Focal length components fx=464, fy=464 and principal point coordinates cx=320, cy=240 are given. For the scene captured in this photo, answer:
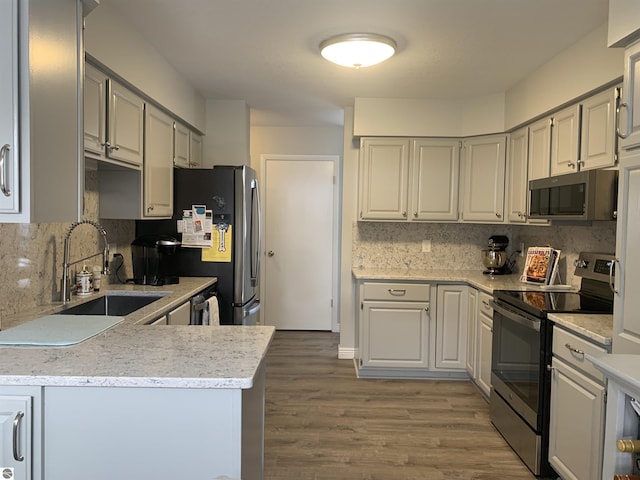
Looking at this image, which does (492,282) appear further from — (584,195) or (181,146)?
(181,146)

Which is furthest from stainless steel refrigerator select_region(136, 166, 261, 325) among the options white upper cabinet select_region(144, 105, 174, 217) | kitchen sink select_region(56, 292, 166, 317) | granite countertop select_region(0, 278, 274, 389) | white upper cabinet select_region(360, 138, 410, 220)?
granite countertop select_region(0, 278, 274, 389)

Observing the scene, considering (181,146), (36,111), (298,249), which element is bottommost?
(298,249)

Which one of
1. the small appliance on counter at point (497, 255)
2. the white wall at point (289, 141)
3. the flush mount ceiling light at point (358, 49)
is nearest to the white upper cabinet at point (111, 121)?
the flush mount ceiling light at point (358, 49)

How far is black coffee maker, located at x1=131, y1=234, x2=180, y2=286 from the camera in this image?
2979mm

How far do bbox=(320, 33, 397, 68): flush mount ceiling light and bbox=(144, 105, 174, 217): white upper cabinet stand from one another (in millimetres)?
1154

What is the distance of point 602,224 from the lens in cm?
289

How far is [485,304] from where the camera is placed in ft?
10.9

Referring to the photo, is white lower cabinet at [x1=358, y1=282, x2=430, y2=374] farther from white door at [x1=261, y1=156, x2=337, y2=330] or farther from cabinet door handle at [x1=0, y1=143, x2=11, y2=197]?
cabinet door handle at [x1=0, y1=143, x2=11, y2=197]

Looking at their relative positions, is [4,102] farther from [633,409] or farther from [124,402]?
[633,409]

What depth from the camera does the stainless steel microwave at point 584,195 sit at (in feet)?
7.68

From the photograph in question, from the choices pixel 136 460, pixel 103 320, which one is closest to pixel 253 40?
pixel 103 320

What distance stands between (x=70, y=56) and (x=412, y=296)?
2883 millimetres

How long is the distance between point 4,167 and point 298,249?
161 inches

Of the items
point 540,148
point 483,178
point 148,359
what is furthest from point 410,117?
point 148,359
